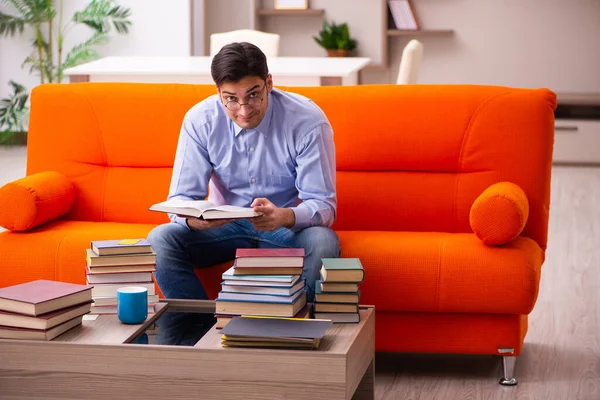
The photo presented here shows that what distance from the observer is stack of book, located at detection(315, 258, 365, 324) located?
2303 millimetres

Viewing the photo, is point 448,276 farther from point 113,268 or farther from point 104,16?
point 104,16

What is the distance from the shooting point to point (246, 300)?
7.30 ft

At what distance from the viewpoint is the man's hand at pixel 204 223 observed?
8.70 feet

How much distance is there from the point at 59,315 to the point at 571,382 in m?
1.53

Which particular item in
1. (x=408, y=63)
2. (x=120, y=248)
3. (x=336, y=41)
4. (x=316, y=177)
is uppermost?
(x=336, y=41)

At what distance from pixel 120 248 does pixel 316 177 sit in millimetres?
669

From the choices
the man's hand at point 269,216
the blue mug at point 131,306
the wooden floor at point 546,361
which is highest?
the man's hand at point 269,216

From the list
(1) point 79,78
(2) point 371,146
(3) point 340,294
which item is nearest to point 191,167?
(2) point 371,146

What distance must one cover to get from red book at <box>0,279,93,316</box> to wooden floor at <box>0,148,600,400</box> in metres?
0.96

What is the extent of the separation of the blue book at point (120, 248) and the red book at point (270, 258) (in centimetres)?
29

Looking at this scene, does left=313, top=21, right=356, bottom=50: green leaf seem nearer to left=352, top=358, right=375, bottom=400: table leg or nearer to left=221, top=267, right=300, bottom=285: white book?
left=352, top=358, right=375, bottom=400: table leg

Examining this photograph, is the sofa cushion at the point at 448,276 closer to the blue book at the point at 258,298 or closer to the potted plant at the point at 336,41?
the blue book at the point at 258,298

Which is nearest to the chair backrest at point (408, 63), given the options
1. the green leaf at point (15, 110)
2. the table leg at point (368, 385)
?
the table leg at point (368, 385)

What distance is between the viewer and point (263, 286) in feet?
7.35
